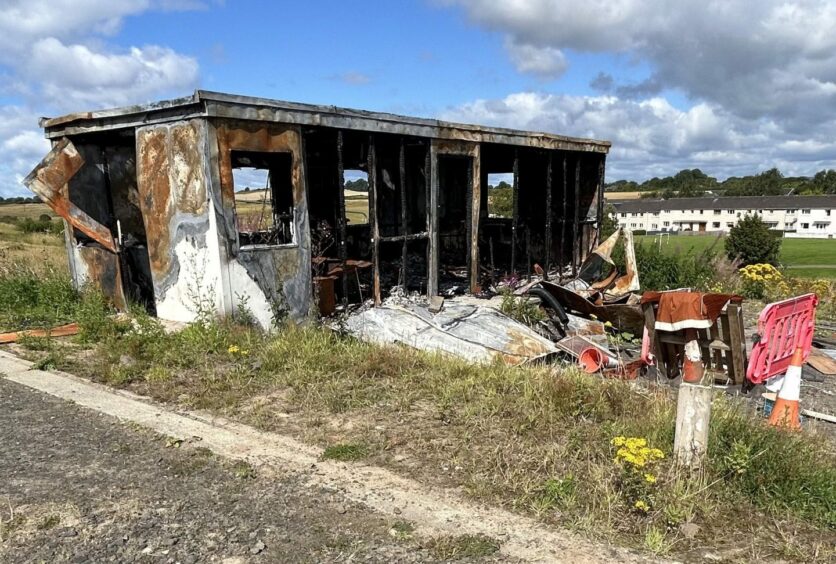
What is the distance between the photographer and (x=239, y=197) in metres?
8.27

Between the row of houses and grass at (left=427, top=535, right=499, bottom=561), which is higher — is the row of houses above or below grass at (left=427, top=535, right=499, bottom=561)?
below

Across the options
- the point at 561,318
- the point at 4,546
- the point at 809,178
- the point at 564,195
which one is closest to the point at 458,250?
the point at 564,195

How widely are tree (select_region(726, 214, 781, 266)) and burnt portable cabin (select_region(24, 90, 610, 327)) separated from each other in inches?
1109

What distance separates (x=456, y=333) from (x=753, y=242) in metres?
35.3

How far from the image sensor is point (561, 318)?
8781 mm

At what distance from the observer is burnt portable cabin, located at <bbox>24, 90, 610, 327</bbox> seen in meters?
7.32

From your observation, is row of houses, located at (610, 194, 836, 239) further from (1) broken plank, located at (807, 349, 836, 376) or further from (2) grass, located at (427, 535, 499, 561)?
(2) grass, located at (427, 535, 499, 561)

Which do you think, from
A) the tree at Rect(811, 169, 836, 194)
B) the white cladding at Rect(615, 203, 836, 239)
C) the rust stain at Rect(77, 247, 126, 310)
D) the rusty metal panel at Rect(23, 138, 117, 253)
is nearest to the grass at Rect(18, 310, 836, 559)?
the rust stain at Rect(77, 247, 126, 310)

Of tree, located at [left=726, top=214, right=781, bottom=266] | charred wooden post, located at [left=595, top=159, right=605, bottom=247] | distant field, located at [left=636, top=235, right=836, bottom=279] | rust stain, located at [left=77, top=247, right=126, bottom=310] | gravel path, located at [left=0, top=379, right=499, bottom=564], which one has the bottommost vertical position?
distant field, located at [left=636, top=235, right=836, bottom=279]

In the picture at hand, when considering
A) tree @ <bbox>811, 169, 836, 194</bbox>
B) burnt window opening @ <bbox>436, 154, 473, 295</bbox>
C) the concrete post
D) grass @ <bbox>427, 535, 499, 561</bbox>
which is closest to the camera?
grass @ <bbox>427, 535, 499, 561</bbox>

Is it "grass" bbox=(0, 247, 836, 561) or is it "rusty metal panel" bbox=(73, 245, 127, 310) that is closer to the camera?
"grass" bbox=(0, 247, 836, 561)

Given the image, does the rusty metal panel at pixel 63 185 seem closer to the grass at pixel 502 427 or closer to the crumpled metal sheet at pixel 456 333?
the grass at pixel 502 427

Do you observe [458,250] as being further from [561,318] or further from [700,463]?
[700,463]

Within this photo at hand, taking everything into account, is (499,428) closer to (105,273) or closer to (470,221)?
(470,221)
